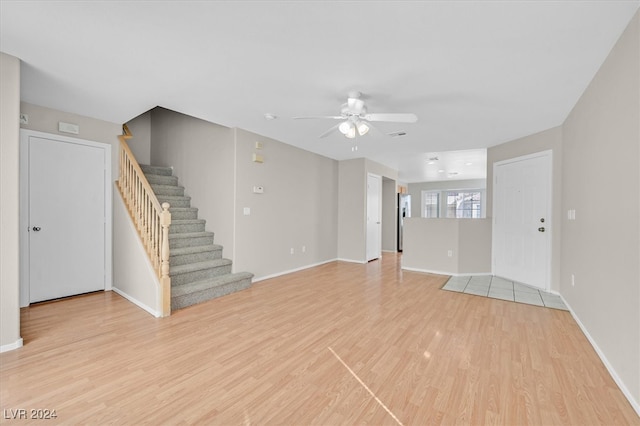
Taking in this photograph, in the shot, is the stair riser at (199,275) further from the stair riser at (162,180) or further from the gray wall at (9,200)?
the stair riser at (162,180)

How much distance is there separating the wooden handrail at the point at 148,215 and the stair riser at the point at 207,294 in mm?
182

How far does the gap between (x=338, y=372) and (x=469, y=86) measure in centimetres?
285

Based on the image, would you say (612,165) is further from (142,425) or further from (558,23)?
(142,425)

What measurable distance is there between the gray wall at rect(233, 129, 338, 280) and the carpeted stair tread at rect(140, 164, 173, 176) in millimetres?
1818

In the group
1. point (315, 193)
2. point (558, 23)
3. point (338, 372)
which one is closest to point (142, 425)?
point (338, 372)

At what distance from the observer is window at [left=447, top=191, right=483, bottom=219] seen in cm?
1068

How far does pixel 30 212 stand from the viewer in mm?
3350

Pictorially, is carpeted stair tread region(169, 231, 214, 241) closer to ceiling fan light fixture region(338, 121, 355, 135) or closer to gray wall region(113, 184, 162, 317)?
gray wall region(113, 184, 162, 317)

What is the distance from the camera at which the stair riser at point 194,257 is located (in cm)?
388

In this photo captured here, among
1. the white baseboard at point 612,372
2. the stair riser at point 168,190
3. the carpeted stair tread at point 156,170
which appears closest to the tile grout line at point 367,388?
the white baseboard at point 612,372

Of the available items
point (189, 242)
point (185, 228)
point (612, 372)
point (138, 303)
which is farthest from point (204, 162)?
point (612, 372)

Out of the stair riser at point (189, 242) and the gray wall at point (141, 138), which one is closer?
the stair riser at point (189, 242)

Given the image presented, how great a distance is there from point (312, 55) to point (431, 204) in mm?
10479

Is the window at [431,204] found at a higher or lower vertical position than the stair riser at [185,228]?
higher
